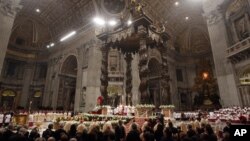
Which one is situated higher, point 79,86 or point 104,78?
point 79,86

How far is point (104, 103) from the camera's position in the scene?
29.5ft

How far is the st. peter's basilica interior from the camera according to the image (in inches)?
420

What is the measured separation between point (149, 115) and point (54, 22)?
21.6 m

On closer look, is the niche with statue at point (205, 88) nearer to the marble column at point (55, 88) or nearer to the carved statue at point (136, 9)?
the carved statue at point (136, 9)

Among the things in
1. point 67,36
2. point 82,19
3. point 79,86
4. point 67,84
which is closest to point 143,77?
point 79,86

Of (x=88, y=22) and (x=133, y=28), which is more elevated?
(x=88, y=22)

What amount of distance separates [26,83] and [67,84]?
7.11m

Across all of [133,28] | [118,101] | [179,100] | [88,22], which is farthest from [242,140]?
[179,100]

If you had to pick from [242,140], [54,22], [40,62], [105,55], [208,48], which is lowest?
[242,140]

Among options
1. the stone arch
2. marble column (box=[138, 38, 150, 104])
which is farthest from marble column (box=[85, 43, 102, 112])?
the stone arch

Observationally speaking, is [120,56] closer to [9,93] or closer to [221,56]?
[221,56]

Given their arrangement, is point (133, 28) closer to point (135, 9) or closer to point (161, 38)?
point (135, 9)

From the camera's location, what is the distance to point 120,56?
58.9 ft

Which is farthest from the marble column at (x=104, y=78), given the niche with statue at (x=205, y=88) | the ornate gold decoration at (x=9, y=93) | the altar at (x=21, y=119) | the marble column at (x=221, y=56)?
the ornate gold decoration at (x=9, y=93)
